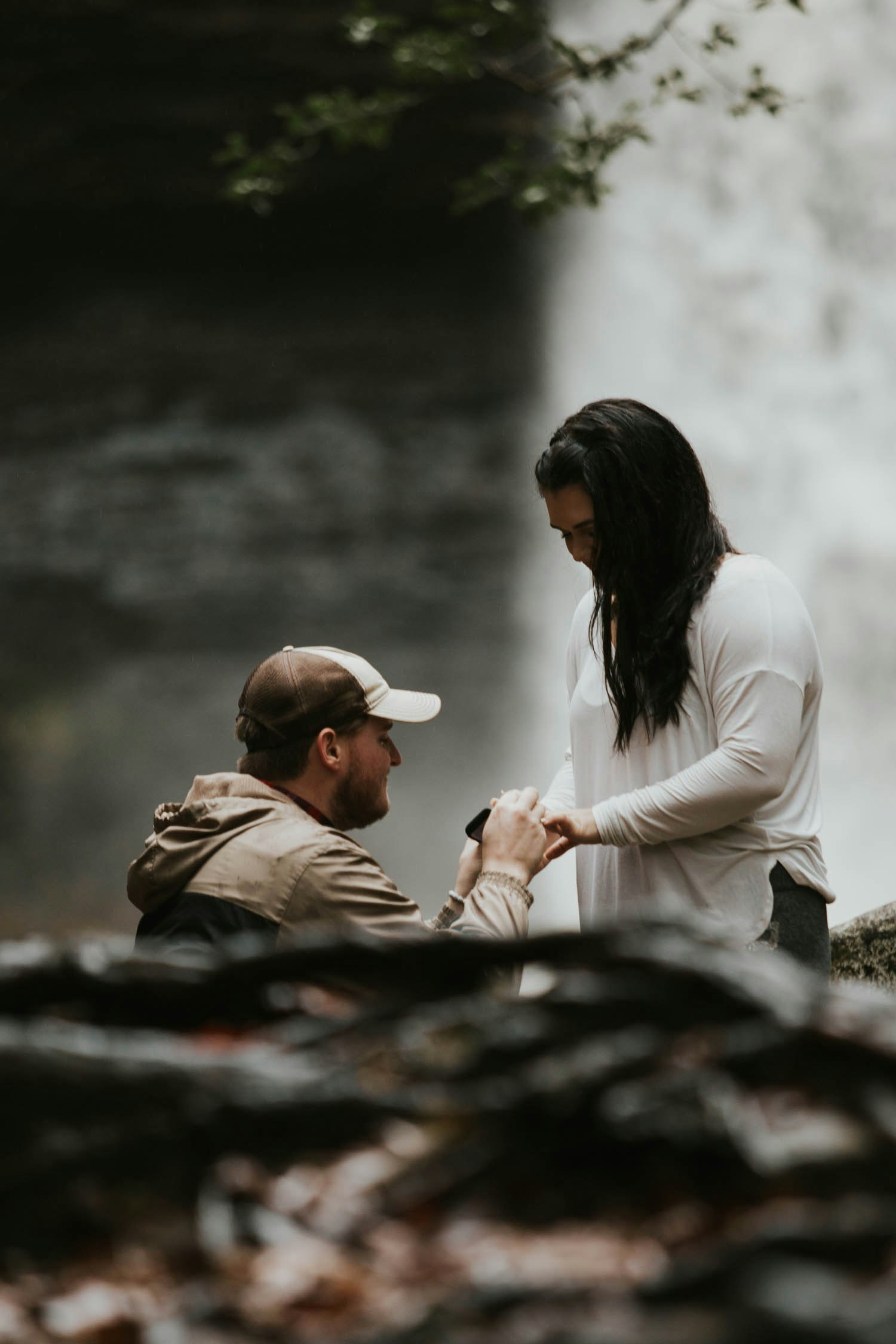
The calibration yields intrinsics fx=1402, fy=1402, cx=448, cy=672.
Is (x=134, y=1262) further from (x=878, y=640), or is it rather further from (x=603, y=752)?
(x=878, y=640)

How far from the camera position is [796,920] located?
1587 mm

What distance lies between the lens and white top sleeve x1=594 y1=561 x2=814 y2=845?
1537 millimetres

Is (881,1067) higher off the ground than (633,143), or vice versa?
(633,143)

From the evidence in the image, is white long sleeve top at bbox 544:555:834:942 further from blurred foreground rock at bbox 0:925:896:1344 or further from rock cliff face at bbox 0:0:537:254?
rock cliff face at bbox 0:0:537:254

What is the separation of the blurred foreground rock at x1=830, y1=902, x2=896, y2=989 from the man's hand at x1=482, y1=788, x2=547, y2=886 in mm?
1047

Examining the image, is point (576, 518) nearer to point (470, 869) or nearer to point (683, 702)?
point (683, 702)

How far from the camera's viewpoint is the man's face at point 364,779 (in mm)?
1681

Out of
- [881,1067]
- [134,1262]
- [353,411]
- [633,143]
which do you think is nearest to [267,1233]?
[134,1262]

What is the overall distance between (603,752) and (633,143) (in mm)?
6455

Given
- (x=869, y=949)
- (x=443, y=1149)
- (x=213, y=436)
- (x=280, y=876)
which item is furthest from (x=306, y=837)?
(x=213, y=436)

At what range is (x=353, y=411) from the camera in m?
7.31

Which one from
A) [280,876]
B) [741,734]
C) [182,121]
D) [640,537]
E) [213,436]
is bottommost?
[280,876]

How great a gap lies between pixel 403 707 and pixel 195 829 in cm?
37

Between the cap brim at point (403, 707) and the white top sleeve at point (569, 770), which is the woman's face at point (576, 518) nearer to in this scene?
the white top sleeve at point (569, 770)
